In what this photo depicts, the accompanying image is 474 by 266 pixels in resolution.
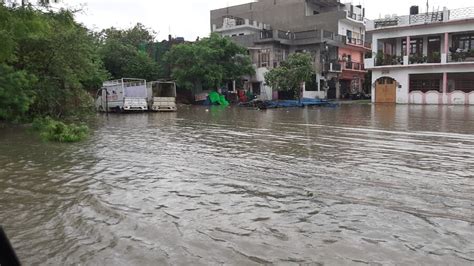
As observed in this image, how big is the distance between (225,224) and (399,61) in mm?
38896

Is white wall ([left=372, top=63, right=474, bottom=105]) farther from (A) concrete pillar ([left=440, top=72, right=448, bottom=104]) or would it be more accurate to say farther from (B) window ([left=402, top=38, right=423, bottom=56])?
(B) window ([left=402, top=38, right=423, bottom=56])

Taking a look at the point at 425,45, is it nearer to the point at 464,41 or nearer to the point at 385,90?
the point at 464,41

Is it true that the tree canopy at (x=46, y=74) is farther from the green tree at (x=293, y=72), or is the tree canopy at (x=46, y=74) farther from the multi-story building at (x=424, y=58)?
the multi-story building at (x=424, y=58)

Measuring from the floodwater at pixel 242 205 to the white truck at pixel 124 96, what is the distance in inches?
739

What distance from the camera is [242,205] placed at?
6.40 meters

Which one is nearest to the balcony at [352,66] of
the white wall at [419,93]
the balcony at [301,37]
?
the balcony at [301,37]

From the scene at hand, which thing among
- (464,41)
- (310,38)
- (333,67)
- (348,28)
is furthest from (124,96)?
(348,28)

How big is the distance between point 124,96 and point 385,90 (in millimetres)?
24225

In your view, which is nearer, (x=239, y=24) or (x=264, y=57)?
(x=264, y=57)

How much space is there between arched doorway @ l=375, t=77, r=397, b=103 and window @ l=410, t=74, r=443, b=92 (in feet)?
5.17

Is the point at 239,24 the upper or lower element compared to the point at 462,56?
upper

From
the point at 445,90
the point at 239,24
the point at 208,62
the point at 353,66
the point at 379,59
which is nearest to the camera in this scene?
the point at 445,90

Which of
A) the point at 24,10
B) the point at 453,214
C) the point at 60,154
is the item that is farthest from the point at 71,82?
the point at 453,214

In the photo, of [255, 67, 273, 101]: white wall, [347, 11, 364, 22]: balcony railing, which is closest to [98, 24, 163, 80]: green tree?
[255, 67, 273, 101]: white wall
